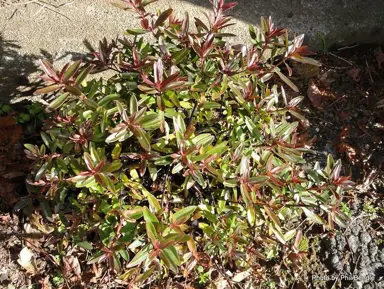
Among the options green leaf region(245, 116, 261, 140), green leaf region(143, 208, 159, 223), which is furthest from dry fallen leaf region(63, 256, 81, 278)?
green leaf region(245, 116, 261, 140)

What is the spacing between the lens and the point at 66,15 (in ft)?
10.1

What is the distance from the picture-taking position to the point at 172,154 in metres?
2.31

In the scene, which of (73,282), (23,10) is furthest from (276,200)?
(23,10)

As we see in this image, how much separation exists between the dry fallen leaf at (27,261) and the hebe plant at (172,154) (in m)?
0.25

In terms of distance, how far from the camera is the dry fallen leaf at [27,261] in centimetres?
285

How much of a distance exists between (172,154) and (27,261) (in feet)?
4.11

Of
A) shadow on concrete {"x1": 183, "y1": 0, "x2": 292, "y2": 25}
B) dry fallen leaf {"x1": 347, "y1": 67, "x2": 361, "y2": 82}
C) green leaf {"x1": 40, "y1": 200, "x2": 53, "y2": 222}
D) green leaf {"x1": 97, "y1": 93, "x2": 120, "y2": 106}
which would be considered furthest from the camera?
dry fallen leaf {"x1": 347, "y1": 67, "x2": 361, "y2": 82}

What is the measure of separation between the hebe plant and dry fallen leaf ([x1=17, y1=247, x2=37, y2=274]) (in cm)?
25

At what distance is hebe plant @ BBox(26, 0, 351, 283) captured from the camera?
7.46 ft

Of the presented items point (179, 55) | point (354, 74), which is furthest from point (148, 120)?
point (354, 74)

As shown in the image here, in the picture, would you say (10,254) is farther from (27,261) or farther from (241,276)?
(241,276)

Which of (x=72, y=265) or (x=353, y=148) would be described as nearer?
(x=72, y=265)

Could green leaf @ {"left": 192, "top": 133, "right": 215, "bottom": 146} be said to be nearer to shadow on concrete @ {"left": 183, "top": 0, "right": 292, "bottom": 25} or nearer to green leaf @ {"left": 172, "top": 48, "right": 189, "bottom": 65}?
green leaf @ {"left": 172, "top": 48, "right": 189, "bottom": 65}

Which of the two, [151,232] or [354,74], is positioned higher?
[151,232]
